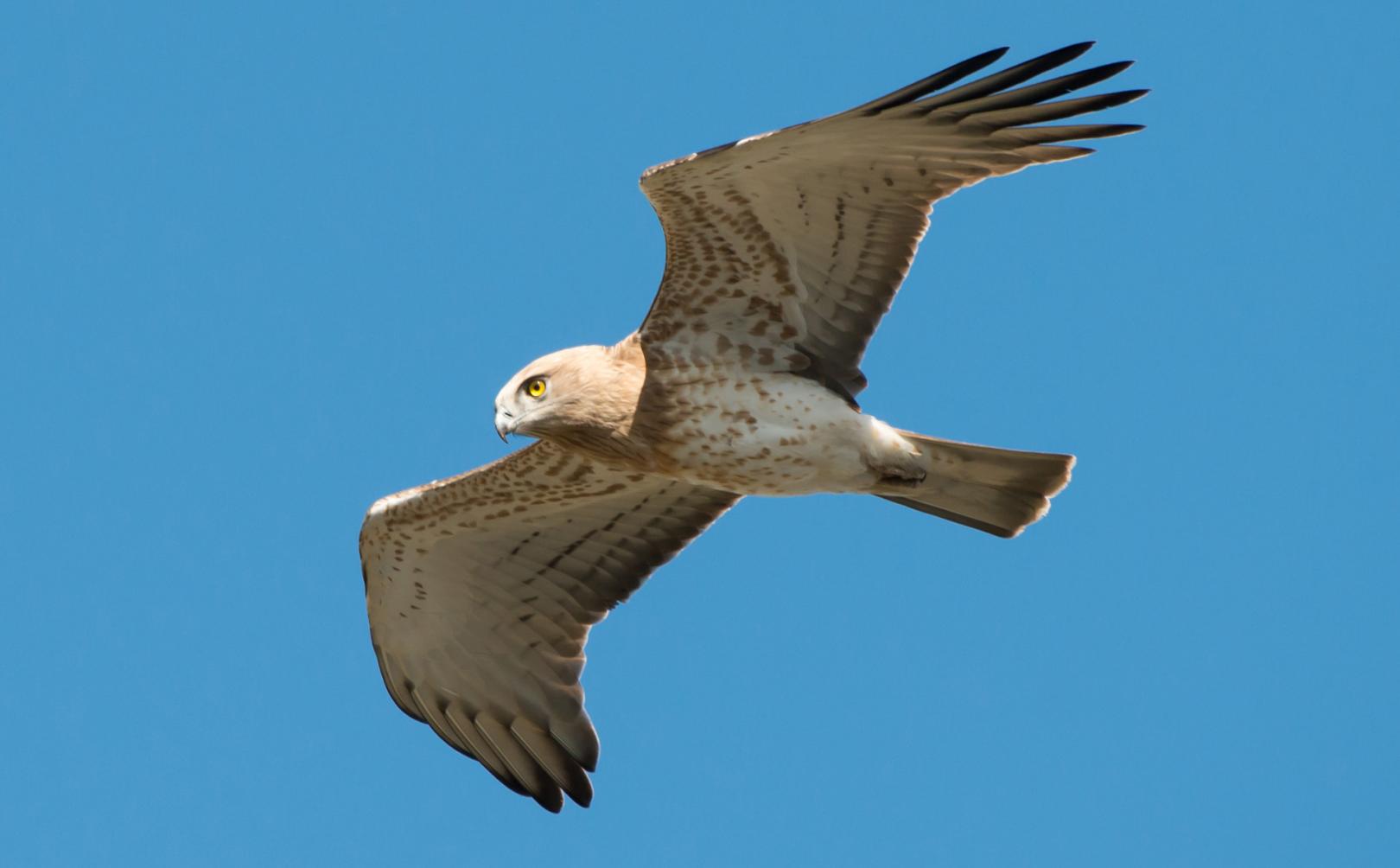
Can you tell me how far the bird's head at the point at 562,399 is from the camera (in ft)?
34.6

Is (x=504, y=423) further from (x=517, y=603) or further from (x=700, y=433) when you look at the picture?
(x=517, y=603)

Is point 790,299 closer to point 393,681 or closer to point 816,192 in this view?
point 816,192

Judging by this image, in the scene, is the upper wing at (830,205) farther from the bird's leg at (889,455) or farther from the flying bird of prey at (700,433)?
the bird's leg at (889,455)

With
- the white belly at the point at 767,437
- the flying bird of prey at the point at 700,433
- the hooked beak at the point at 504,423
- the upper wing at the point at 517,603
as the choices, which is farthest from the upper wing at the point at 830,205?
the upper wing at the point at 517,603

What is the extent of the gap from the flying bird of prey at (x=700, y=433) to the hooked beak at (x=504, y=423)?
1 centimetres

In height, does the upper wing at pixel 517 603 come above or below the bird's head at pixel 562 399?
below

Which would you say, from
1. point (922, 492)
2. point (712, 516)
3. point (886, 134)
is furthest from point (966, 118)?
point (712, 516)

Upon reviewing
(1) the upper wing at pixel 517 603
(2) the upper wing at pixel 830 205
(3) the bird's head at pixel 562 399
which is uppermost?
(2) the upper wing at pixel 830 205

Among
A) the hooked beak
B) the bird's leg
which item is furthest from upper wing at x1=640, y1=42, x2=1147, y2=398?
the hooked beak

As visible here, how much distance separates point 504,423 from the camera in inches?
416

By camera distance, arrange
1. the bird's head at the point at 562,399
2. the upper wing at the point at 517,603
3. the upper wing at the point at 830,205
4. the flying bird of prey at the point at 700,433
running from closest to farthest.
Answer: the upper wing at the point at 830,205
the flying bird of prey at the point at 700,433
the bird's head at the point at 562,399
the upper wing at the point at 517,603

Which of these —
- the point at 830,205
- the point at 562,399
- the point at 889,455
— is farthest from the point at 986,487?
the point at 562,399

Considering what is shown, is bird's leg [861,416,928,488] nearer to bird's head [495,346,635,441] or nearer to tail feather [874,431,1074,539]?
tail feather [874,431,1074,539]

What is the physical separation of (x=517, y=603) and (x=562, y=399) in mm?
2243
